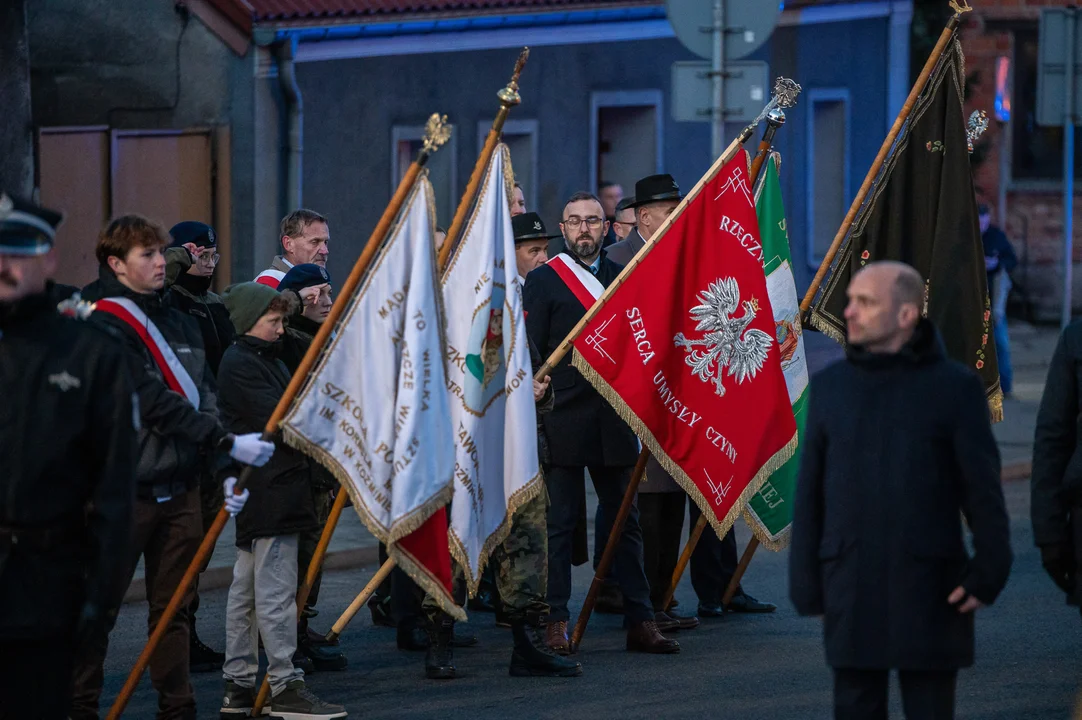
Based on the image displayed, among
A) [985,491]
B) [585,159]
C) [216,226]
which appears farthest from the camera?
[585,159]

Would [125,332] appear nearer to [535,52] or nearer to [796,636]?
[796,636]

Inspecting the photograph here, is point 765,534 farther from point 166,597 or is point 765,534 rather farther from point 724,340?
point 166,597

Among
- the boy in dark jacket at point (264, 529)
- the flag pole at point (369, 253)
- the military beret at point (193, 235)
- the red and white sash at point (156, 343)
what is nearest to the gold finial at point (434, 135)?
the flag pole at point (369, 253)

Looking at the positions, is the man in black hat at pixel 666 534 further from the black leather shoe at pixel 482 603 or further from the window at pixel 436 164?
the window at pixel 436 164

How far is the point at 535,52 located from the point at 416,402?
561 inches

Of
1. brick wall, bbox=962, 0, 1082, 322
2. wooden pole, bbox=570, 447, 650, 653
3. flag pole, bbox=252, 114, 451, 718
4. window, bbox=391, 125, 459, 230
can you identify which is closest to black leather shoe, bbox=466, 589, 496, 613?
wooden pole, bbox=570, 447, 650, 653

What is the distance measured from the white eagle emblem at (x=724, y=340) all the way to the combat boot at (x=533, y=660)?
4.93 feet

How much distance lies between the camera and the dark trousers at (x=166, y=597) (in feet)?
22.3

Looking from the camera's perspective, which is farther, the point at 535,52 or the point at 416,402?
the point at 535,52

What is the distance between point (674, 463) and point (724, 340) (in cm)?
64

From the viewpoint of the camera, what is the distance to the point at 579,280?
9.02 metres

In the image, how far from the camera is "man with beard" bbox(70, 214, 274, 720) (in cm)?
659

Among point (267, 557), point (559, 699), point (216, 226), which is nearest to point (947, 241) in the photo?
point (559, 699)

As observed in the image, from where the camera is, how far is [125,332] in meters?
6.68
